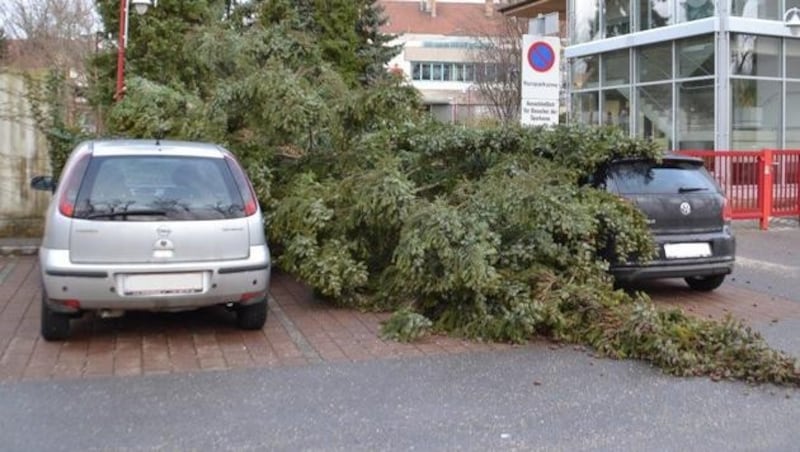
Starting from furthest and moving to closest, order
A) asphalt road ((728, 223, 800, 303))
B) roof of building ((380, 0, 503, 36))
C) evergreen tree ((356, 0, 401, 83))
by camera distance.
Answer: roof of building ((380, 0, 503, 36))
evergreen tree ((356, 0, 401, 83))
asphalt road ((728, 223, 800, 303))

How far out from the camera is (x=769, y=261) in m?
11.1

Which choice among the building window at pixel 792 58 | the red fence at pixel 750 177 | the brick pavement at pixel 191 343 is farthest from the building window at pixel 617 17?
the brick pavement at pixel 191 343

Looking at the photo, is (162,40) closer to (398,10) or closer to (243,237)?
(243,237)

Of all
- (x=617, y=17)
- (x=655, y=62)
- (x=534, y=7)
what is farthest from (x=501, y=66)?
(x=655, y=62)

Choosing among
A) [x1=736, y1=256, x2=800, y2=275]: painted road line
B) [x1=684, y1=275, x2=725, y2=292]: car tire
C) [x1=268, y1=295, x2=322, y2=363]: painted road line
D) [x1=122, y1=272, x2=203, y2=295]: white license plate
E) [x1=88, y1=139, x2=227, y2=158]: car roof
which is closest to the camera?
[x1=122, y1=272, x2=203, y2=295]: white license plate

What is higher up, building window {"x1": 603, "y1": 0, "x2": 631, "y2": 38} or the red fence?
building window {"x1": 603, "y1": 0, "x2": 631, "y2": 38}

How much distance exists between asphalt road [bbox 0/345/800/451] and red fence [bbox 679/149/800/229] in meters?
9.42

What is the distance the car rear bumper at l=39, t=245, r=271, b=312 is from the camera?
584cm

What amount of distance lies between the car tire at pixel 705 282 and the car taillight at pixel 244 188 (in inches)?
182

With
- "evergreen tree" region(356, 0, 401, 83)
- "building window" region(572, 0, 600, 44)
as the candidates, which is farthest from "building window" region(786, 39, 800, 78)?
"evergreen tree" region(356, 0, 401, 83)

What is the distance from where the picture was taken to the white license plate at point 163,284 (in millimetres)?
5891

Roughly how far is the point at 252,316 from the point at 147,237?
114 cm

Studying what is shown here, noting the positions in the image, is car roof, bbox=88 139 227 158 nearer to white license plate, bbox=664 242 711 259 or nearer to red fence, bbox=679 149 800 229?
white license plate, bbox=664 242 711 259

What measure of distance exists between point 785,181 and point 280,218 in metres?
10.4
